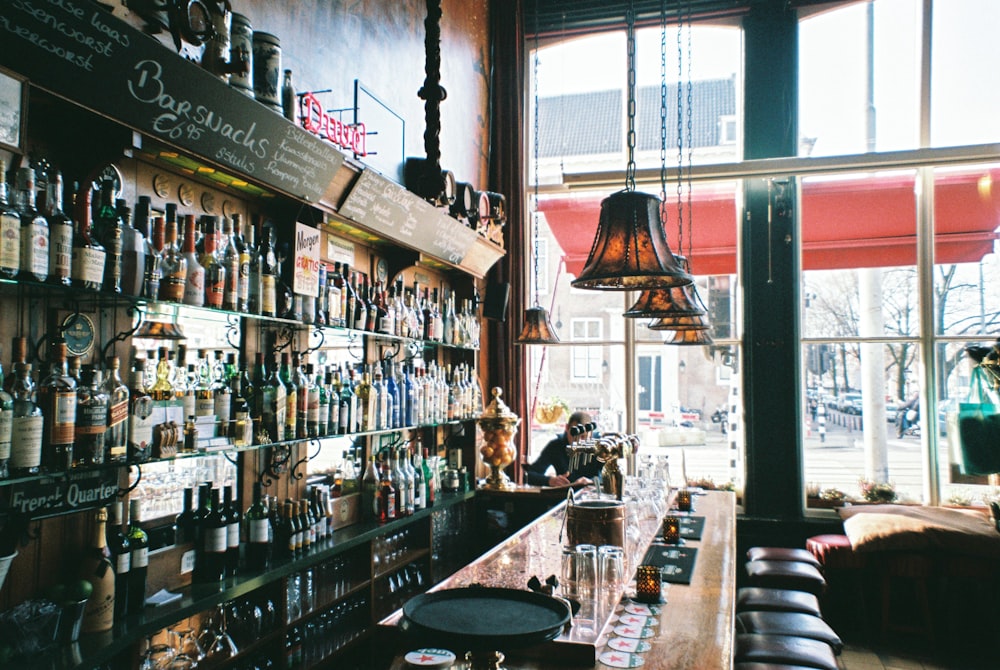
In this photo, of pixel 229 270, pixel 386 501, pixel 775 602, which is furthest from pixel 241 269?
pixel 775 602

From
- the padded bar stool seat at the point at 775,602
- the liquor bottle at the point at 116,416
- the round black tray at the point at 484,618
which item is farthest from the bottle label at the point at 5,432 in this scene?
the padded bar stool seat at the point at 775,602

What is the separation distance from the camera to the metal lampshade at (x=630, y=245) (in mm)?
2383

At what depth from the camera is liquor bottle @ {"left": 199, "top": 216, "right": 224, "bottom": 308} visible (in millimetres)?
2781

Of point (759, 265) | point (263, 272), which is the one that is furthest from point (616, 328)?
point (263, 272)

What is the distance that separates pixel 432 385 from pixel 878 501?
12.7 ft

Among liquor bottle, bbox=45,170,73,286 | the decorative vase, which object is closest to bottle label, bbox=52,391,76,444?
liquor bottle, bbox=45,170,73,286

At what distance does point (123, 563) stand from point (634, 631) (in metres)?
1.70

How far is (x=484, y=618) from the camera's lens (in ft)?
5.18

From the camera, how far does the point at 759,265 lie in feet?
20.4

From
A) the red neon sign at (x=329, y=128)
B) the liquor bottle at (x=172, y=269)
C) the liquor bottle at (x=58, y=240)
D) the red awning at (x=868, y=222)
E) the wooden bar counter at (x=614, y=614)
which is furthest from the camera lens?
the red awning at (x=868, y=222)

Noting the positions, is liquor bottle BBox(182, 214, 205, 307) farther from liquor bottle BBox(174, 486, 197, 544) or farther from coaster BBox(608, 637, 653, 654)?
coaster BBox(608, 637, 653, 654)

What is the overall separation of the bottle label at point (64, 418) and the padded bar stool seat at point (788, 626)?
2772 mm

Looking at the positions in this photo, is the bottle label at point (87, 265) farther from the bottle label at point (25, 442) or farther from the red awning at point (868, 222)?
the red awning at point (868, 222)

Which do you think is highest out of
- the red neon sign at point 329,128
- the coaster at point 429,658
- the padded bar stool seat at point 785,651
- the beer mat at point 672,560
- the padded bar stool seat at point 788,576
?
the red neon sign at point 329,128
